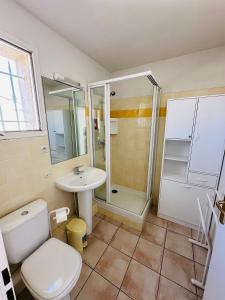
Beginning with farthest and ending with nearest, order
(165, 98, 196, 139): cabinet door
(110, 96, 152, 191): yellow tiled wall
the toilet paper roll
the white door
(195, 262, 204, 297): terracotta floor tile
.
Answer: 1. (110, 96, 152, 191): yellow tiled wall
2. (165, 98, 196, 139): cabinet door
3. the toilet paper roll
4. (195, 262, 204, 297): terracotta floor tile
5. the white door

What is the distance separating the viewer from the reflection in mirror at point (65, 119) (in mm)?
1442

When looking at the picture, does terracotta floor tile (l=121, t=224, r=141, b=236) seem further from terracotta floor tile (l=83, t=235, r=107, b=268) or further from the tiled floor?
terracotta floor tile (l=83, t=235, r=107, b=268)

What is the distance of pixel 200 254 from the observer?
5.00 feet

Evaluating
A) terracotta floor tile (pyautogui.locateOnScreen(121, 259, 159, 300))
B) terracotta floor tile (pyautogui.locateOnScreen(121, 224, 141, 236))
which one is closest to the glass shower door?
terracotta floor tile (pyautogui.locateOnScreen(121, 224, 141, 236))

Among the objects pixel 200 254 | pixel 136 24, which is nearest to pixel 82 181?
pixel 200 254

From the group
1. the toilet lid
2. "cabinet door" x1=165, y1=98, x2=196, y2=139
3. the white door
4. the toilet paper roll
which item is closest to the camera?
the white door

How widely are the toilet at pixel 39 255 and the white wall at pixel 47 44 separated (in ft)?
4.47

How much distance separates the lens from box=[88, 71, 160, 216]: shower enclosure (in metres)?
1.93

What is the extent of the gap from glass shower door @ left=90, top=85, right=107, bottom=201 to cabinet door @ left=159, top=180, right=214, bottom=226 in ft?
3.11

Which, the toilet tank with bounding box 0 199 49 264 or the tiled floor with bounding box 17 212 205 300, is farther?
the tiled floor with bounding box 17 212 205 300

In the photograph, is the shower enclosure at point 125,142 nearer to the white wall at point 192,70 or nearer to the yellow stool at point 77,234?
the white wall at point 192,70

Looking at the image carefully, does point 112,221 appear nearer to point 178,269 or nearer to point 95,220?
point 95,220

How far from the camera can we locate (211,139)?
159 centimetres

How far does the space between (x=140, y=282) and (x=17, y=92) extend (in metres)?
2.14
